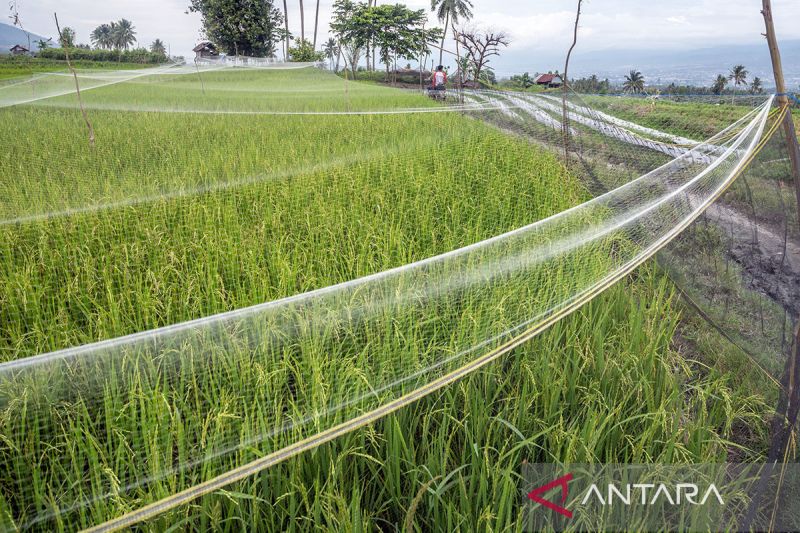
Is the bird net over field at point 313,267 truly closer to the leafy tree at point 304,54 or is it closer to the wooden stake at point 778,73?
the wooden stake at point 778,73

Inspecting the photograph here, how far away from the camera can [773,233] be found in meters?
1.97

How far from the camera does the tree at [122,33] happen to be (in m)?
94.1

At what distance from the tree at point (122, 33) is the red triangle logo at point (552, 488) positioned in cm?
11188

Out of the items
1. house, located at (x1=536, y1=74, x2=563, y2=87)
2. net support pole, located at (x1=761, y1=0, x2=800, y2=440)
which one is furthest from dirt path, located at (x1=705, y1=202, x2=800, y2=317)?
house, located at (x1=536, y1=74, x2=563, y2=87)

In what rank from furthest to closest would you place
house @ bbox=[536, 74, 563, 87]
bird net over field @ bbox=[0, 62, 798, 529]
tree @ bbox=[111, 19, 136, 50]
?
tree @ bbox=[111, 19, 136, 50] < house @ bbox=[536, 74, 563, 87] < bird net over field @ bbox=[0, 62, 798, 529]

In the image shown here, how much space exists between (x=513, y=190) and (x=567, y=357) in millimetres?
2150

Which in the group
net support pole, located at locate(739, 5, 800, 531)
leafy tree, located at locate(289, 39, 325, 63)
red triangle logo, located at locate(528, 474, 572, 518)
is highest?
leafy tree, located at locate(289, 39, 325, 63)

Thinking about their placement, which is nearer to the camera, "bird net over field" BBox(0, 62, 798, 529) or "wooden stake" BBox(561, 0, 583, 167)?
"bird net over field" BBox(0, 62, 798, 529)

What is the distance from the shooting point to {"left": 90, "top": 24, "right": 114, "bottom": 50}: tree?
313ft

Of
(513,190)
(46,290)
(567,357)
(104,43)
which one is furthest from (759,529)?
(104,43)

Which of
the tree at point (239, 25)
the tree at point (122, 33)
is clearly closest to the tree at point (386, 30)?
the tree at point (239, 25)

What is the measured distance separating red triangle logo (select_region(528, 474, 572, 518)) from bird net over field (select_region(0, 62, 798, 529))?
15.1 inches

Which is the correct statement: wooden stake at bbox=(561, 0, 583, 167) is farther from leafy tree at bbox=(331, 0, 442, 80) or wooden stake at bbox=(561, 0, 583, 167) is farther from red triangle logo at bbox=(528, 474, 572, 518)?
leafy tree at bbox=(331, 0, 442, 80)

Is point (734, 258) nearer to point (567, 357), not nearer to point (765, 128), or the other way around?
point (765, 128)
